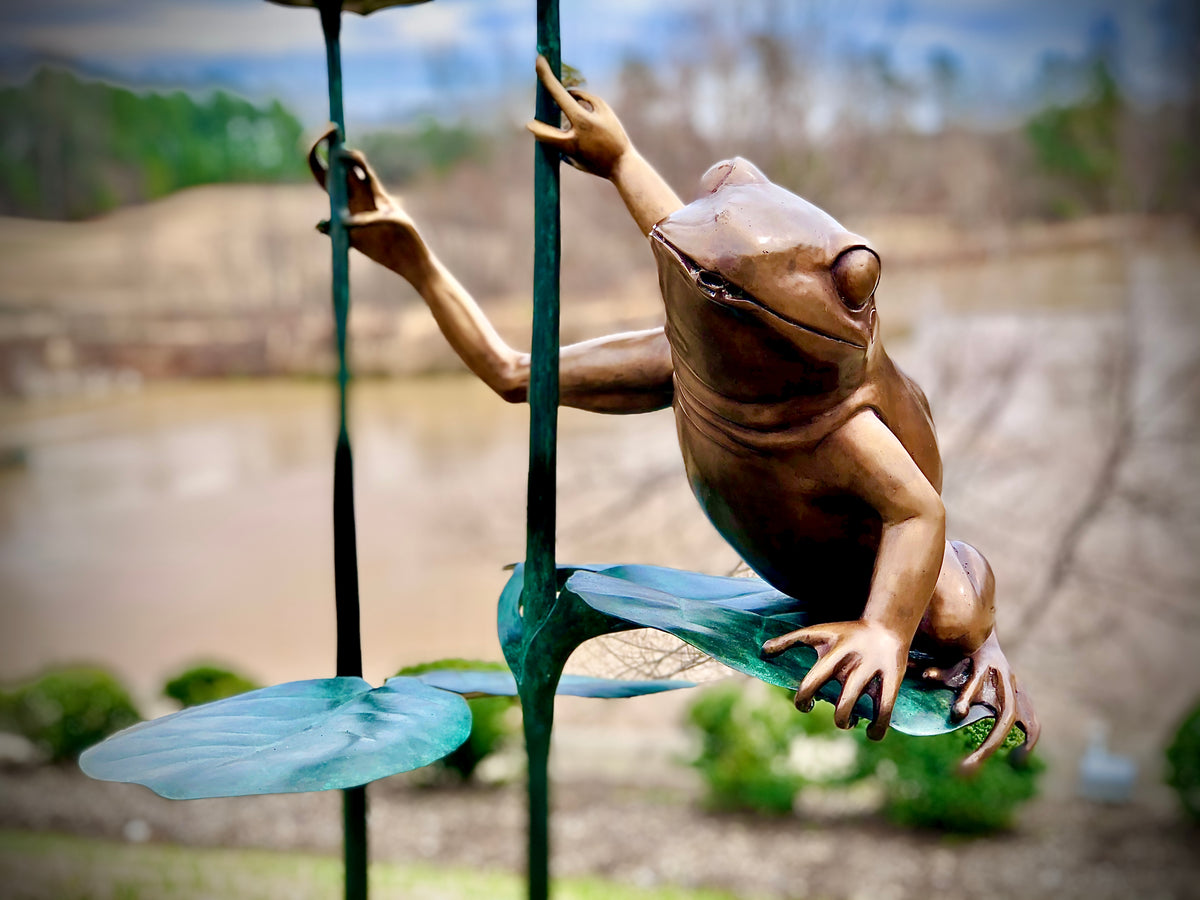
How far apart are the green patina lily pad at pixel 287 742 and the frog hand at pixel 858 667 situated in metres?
0.32

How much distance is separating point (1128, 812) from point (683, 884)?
1817 millimetres

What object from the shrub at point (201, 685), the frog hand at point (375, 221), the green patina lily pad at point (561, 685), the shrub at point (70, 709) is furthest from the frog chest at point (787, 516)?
the shrub at point (70, 709)

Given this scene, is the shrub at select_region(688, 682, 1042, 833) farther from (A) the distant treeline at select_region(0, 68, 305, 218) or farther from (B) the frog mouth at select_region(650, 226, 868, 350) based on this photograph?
(A) the distant treeline at select_region(0, 68, 305, 218)

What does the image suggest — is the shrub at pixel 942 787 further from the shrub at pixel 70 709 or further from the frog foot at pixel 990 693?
the shrub at pixel 70 709

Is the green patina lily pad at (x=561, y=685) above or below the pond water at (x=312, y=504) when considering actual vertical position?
above

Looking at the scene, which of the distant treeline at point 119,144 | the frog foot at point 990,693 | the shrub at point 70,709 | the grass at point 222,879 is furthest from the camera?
the distant treeline at point 119,144

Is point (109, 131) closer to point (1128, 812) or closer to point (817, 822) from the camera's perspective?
point (817, 822)

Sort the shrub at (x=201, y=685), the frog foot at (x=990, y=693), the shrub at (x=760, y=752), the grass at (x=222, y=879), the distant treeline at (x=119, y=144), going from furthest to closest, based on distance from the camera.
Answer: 1. the distant treeline at (x=119, y=144)
2. the shrub at (x=201, y=685)
3. the shrub at (x=760, y=752)
4. the grass at (x=222, y=879)
5. the frog foot at (x=990, y=693)

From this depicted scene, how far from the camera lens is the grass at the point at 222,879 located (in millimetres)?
3223

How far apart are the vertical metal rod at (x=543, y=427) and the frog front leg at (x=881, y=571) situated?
237 mm

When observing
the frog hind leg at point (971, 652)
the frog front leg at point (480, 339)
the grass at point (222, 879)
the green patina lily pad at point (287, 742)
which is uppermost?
the frog front leg at point (480, 339)

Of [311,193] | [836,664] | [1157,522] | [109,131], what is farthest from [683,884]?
[109,131]

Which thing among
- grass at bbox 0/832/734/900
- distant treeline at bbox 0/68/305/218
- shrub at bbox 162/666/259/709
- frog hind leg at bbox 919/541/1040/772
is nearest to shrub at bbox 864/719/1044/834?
grass at bbox 0/832/734/900

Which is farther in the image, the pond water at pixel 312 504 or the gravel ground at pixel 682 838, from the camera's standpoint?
the pond water at pixel 312 504
